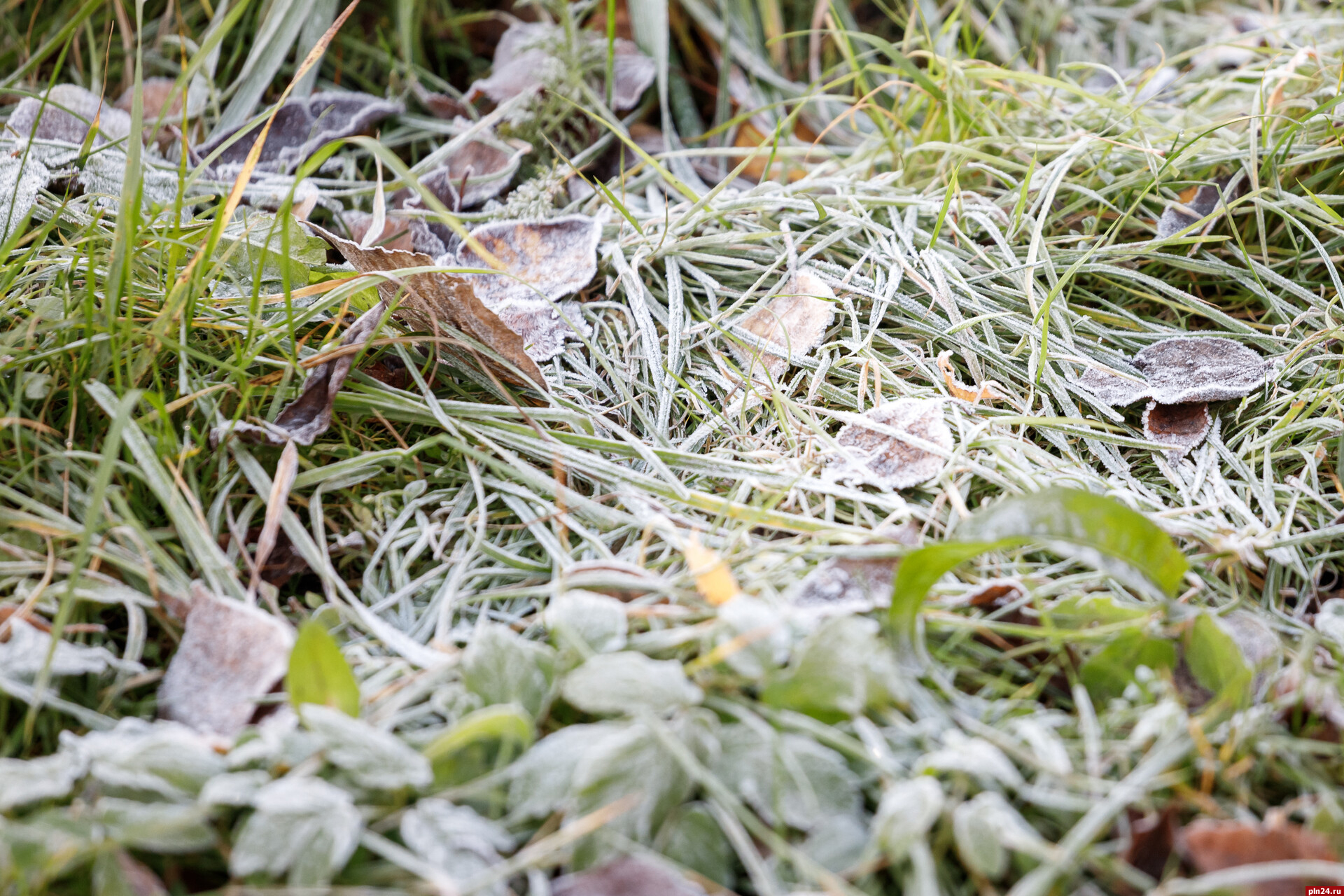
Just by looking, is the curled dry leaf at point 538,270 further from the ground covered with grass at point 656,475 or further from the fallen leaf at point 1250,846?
the fallen leaf at point 1250,846

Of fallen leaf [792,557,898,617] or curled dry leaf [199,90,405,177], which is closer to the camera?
fallen leaf [792,557,898,617]

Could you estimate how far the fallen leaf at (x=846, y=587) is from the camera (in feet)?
2.57

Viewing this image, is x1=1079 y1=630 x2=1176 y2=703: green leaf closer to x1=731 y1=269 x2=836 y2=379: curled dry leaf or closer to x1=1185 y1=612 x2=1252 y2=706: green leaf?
x1=1185 y1=612 x2=1252 y2=706: green leaf

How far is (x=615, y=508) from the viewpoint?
994mm

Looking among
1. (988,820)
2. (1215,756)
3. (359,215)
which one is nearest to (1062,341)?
(1215,756)

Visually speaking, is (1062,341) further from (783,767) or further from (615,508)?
(783,767)

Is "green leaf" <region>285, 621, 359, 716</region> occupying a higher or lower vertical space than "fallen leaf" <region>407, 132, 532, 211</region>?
lower

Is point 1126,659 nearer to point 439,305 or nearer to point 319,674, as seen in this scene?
point 319,674

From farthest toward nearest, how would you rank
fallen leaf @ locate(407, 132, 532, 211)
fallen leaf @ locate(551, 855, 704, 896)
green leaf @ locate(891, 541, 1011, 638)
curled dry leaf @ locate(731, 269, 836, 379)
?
1. fallen leaf @ locate(407, 132, 532, 211)
2. curled dry leaf @ locate(731, 269, 836, 379)
3. green leaf @ locate(891, 541, 1011, 638)
4. fallen leaf @ locate(551, 855, 704, 896)

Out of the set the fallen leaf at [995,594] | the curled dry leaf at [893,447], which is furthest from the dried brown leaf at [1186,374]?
the fallen leaf at [995,594]

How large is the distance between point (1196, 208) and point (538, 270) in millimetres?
998

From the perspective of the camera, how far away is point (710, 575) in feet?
2.67

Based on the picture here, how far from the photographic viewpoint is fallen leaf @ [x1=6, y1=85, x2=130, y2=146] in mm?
1353

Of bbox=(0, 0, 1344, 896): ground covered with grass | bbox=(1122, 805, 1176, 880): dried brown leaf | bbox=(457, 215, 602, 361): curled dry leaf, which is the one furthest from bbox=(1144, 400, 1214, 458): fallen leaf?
bbox=(457, 215, 602, 361): curled dry leaf
